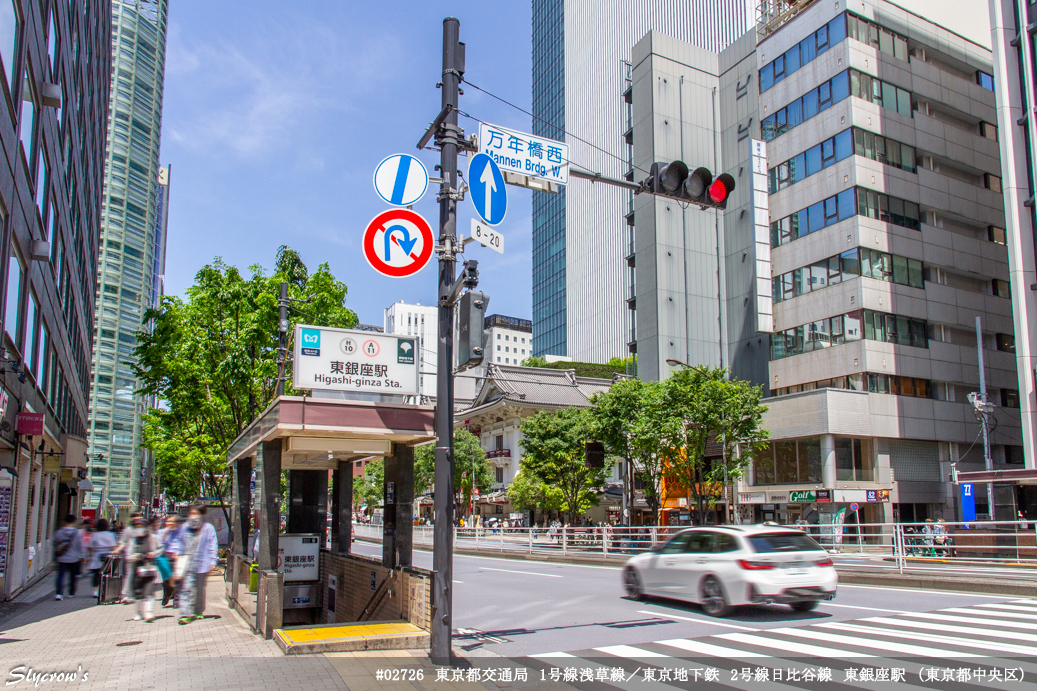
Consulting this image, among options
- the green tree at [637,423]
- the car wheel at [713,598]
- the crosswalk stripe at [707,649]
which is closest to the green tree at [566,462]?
the green tree at [637,423]

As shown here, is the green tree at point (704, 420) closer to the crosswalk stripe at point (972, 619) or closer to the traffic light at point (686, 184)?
the crosswalk stripe at point (972, 619)

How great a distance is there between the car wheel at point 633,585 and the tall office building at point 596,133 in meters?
63.9

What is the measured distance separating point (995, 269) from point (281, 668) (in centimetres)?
4915

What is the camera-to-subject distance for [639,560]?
15234 millimetres

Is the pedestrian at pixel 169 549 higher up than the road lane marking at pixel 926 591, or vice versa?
the pedestrian at pixel 169 549

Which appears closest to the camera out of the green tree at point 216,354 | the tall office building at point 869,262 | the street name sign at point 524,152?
the street name sign at point 524,152

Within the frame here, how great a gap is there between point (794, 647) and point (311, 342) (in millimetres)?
7283

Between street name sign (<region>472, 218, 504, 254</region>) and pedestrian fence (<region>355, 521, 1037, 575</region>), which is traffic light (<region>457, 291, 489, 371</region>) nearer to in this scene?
street name sign (<region>472, 218, 504, 254</region>)

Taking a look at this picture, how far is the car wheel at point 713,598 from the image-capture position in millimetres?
12477

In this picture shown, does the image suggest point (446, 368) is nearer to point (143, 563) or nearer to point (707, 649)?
point (707, 649)

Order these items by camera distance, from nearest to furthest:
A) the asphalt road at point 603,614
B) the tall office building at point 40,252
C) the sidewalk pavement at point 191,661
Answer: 1. the sidewalk pavement at point 191,661
2. the asphalt road at point 603,614
3. the tall office building at point 40,252

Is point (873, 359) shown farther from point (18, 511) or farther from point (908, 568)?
point (18, 511)

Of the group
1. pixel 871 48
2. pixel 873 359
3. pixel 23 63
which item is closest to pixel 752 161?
pixel 871 48

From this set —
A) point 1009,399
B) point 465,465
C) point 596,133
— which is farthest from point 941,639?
point 596,133
